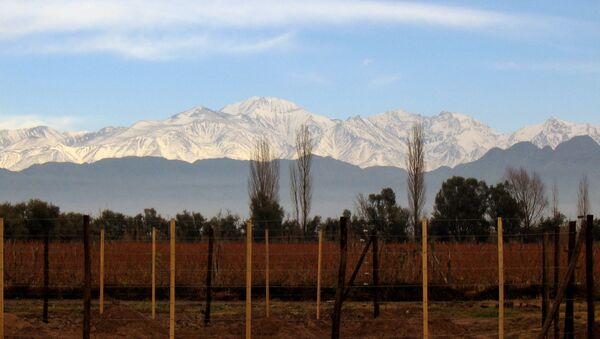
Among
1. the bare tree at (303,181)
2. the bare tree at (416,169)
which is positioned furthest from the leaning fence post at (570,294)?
the bare tree at (416,169)

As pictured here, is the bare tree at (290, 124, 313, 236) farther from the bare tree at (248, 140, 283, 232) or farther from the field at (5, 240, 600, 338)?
the field at (5, 240, 600, 338)

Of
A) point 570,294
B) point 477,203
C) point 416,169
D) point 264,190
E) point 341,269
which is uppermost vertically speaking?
point 416,169

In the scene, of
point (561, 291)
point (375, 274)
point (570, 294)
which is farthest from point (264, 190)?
point (561, 291)

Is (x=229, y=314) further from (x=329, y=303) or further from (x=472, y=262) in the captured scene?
(x=472, y=262)

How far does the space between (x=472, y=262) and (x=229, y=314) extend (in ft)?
34.0

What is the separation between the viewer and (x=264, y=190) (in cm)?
6519

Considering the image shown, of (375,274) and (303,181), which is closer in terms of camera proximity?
(375,274)

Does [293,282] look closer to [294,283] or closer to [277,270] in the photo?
[294,283]

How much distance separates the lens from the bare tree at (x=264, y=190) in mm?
60750

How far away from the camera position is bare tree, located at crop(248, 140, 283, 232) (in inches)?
→ 2392

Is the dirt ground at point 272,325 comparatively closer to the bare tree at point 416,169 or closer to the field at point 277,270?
the field at point 277,270

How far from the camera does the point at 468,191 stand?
67.2m

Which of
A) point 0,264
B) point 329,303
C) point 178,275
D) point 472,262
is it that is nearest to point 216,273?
point 178,275

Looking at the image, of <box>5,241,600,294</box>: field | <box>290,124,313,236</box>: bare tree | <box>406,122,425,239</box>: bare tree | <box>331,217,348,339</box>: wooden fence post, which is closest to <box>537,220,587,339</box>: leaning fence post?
<box>331,217,348,339</box>: wooden fence post
